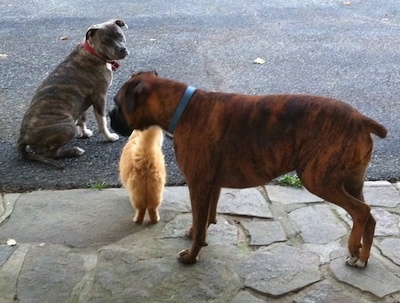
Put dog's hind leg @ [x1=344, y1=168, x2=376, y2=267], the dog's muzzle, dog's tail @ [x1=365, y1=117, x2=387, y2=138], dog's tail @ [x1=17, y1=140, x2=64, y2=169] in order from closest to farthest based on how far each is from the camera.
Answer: dog's tail @ [x1=365, y1=117, x2=387, y2=138], dog's hind leg @ [x1=344, y1=168, x2=376, y2=267], the dog's muzzle, dog's tail @ [x1=17, y1=140, x2=64, y2=169]

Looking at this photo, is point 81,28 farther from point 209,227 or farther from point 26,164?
point 209,227

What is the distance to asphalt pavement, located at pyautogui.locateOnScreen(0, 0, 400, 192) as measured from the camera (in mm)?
4867

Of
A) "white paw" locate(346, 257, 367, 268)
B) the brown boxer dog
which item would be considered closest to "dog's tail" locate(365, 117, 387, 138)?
the brown boxer dog

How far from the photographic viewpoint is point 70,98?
4.89 m

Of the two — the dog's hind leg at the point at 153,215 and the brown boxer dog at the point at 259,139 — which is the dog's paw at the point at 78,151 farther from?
the brown boxer dog at the point at 259,139

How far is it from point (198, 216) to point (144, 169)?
56 centimetres

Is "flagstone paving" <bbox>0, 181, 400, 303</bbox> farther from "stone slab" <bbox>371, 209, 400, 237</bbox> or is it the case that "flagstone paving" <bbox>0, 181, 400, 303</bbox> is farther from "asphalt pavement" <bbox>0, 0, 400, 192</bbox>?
"asphalt pavement" <bbox>0, 0, 400, 192</bbox>

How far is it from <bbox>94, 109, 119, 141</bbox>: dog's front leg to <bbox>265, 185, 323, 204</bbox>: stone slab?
65.4 inches

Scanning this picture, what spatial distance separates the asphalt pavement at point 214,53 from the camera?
487 centimetres

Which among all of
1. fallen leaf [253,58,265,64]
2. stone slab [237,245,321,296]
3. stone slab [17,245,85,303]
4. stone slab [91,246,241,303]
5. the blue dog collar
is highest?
the blue dog collar

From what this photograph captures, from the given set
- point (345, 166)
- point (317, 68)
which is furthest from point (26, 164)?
point (317, 68)

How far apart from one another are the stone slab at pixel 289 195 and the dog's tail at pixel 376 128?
4.02ft

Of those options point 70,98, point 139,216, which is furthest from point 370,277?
point 70,98

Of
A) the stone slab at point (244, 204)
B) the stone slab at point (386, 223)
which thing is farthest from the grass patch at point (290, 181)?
the stone slab at point (386, 223)
